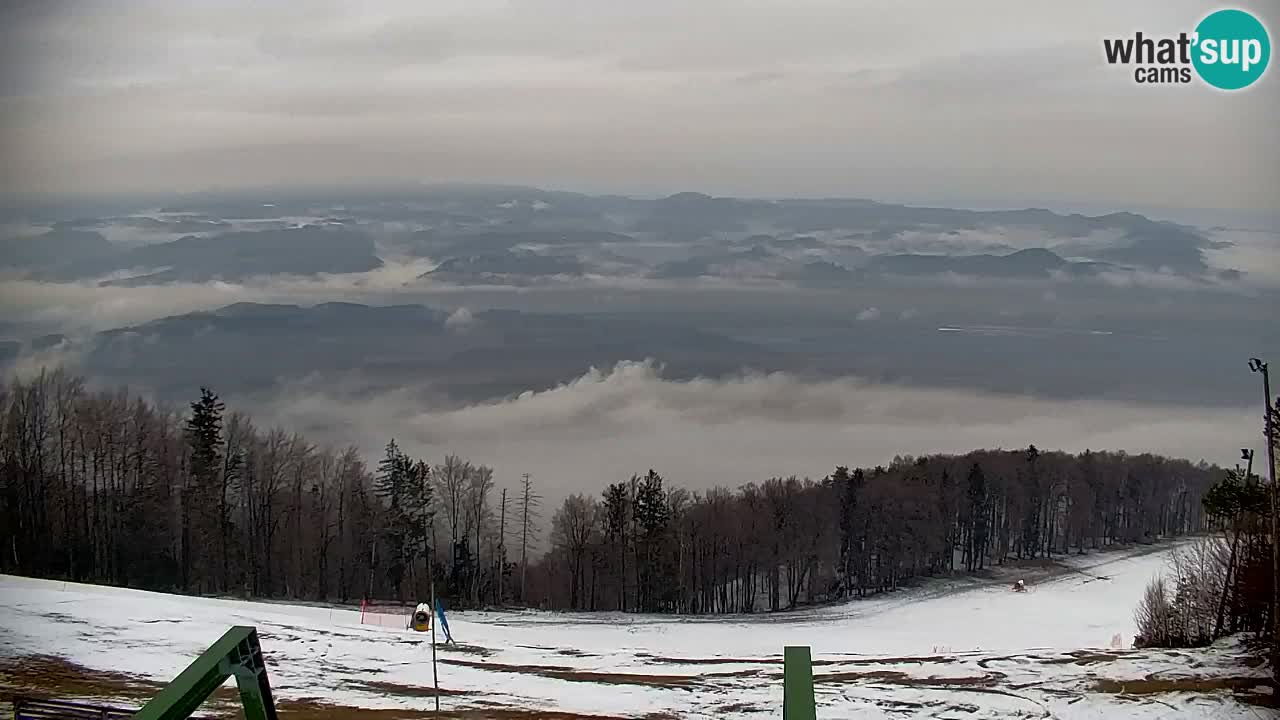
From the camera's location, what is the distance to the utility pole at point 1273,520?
5531 mm

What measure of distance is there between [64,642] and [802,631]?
379 cm

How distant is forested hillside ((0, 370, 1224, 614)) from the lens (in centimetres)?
600

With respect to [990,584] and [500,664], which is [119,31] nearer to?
[500,664]

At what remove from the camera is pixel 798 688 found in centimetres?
138

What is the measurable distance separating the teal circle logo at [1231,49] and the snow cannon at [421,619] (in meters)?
4.58

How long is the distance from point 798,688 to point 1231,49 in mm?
5094

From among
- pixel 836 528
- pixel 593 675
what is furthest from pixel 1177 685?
pixel 593 675

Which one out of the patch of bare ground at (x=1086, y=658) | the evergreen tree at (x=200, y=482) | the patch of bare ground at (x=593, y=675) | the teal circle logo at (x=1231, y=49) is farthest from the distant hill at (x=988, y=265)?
the evergreen tree at (x=200, y=482)

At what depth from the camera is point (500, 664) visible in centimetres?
597

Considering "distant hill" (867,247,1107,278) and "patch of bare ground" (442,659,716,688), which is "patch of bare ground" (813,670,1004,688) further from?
"distant hill" (867,247,1107,278)

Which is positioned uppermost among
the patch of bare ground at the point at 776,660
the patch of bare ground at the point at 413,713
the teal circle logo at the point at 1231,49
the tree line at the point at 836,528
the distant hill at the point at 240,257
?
the teal circle logo at the point at 1231,49

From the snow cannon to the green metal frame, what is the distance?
4565mm

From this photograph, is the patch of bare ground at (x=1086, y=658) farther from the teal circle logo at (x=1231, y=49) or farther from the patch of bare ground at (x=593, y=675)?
the teal circle logo at (x=1231, y=49)

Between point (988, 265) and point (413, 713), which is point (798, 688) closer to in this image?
point (413, 713)
